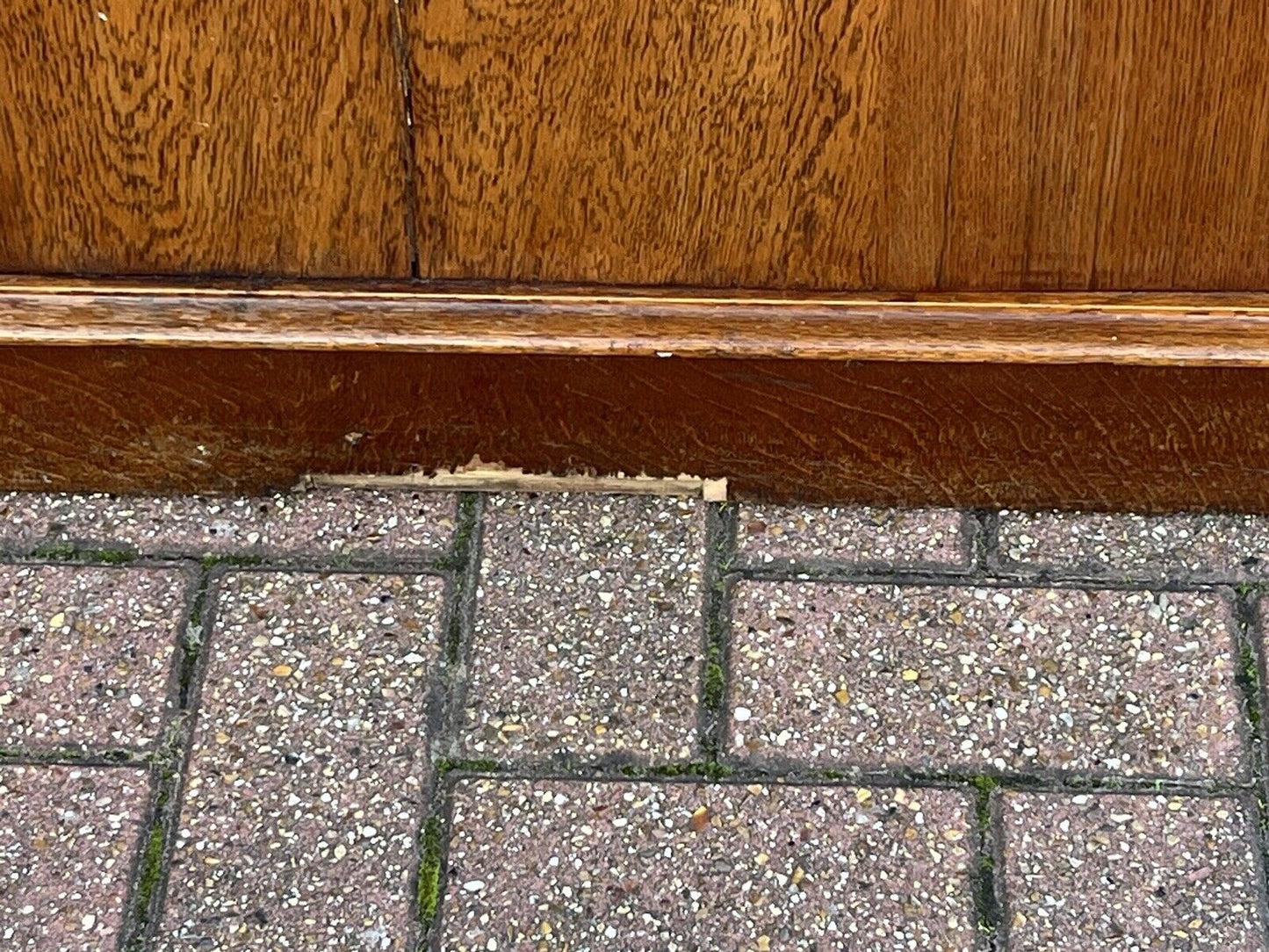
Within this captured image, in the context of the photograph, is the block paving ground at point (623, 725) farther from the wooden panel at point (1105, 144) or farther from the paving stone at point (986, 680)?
the wooden panel at point (1105, 144)

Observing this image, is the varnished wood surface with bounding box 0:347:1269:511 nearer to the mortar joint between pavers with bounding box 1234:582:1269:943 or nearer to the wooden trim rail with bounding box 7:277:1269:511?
the wooden trim rail with bounding box 7:277:1269:511

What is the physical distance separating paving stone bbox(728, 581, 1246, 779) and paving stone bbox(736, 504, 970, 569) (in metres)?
0.05

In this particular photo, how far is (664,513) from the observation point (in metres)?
2.09

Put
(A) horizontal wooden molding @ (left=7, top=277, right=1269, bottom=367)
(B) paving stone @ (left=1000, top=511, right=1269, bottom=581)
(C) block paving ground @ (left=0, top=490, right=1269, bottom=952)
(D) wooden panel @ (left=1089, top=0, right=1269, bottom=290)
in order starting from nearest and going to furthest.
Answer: (D) wooden panel @ (left=1089, top=0, right=1269, bottom=290) < (C) block paving ground @ (left=0, top=490, right=1269, bottom=952) < (A) horizontal wooden molding @ (left=7, top=277, right=1269, bottom=367) < (B) paving stone @ (left=1000, top=511, right=1269, bottom=581)

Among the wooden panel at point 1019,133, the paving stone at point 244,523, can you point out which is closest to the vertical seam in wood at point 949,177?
the wooden panel at point 1019,133

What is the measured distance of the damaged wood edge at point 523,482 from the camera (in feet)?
6.89

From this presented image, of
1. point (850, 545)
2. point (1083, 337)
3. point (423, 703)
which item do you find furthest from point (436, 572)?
point (1083, 337)

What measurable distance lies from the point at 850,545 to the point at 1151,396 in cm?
41

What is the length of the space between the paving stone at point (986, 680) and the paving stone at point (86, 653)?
70 centimetres

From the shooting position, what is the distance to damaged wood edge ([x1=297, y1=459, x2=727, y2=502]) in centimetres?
210

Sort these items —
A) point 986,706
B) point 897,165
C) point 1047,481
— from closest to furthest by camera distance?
1. point 897,165
2. point 986,706
3. point 1047,481

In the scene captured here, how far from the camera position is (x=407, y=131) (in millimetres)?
1750

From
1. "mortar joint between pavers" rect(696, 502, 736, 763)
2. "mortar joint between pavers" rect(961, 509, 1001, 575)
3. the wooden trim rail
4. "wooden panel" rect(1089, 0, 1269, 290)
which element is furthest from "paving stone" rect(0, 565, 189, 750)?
"wooden panel" rect(1089, 0, 1269, 290)

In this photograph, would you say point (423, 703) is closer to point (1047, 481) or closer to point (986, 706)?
point (986, 706)
